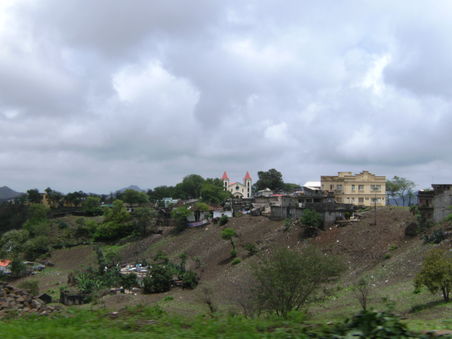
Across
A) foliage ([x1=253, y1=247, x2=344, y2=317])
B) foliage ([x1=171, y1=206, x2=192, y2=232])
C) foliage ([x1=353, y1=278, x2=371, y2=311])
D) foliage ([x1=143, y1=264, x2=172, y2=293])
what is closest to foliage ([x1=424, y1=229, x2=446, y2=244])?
foliage ([x1=353, y1=278, x2=371, y2=311])

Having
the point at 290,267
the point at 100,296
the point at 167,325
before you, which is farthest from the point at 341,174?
the point at 167,325

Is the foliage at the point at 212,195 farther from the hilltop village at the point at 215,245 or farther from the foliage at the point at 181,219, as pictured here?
the foliage at the point at 181,219

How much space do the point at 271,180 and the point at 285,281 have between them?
302 ft

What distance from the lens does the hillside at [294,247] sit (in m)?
23.1

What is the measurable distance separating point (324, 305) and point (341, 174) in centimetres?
4247

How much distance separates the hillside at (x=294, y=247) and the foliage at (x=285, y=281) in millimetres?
1412

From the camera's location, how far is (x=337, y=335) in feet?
22.2

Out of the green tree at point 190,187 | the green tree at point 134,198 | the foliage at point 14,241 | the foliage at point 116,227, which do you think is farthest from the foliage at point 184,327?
the green tree at point 190,187

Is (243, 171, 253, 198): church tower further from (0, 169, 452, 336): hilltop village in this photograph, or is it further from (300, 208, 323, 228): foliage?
(300, 208, 323, 228): foliage


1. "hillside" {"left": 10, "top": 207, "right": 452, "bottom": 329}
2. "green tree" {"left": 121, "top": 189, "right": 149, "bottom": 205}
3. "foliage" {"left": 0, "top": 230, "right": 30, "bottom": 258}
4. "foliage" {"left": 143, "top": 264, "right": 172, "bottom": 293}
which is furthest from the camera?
"green tree" {"left": 121, "top": 189, "right": 149, "bottom": 205}

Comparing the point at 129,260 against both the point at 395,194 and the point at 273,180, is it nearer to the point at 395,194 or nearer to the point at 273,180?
the point at 395,194

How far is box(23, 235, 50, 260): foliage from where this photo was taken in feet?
212

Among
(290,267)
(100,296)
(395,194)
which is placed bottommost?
(100,296)

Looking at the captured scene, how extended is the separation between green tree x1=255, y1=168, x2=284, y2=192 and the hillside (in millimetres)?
53577
